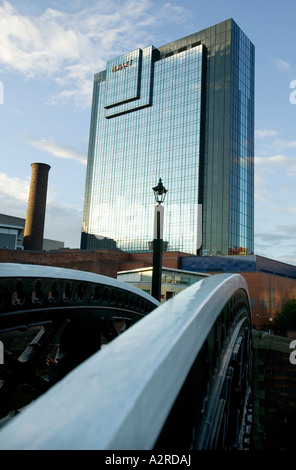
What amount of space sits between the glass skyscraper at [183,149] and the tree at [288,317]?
2193 cm

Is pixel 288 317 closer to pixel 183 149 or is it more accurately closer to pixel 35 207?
pixel 35 207

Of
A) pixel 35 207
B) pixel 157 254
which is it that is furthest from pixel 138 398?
pixel 35 207

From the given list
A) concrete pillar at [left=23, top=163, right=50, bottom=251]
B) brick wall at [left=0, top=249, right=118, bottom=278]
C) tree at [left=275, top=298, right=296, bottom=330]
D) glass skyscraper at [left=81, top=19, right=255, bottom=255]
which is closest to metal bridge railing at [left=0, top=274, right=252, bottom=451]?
brick wall at [left=0, top=249, right=118, bottom=278]

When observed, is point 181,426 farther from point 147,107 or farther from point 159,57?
point 159,57

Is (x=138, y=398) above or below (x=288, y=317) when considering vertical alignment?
above

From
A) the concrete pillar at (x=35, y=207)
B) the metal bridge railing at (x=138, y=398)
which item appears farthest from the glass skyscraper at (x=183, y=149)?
the metal bridge railing at (x=138, y=398)

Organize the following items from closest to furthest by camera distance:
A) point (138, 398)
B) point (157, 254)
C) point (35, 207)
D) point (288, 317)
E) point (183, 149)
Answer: point (138, 398)
point (157, 254)
point (35, 207)
point (288, 317)
point (183, 149)

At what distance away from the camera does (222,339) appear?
247 cm

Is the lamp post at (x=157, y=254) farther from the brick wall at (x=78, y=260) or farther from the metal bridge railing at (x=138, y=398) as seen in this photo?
the brick wall at (x=78, y=260)

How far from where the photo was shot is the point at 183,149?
248ft

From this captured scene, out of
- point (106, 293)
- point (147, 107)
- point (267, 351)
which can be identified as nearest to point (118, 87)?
point (147, 107)

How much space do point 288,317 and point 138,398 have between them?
5033 centimetres

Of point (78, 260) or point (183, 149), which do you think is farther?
point (183, 149)

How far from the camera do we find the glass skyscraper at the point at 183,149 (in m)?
70.9
